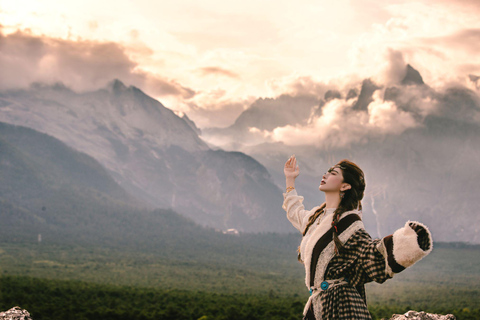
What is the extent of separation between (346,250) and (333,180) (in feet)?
2.94

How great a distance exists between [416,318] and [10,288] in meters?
41.9

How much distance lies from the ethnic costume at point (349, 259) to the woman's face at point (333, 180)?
11.9 inches

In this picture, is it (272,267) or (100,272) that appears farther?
(272,267)

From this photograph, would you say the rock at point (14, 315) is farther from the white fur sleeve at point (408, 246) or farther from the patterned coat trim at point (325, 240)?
the white fur sleeve at point (408, 246)

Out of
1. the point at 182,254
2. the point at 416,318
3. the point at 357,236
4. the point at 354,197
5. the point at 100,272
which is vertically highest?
the point at 182,254

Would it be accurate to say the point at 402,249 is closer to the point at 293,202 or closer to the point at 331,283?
the point at 331,283

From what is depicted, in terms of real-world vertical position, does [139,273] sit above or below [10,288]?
above

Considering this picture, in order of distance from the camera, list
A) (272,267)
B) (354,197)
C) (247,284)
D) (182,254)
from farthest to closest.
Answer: (182,254), (272,267), (247,284), (354,197)

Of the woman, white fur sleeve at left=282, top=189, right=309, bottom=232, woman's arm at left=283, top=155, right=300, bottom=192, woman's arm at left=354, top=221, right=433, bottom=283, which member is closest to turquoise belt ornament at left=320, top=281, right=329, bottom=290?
the woman

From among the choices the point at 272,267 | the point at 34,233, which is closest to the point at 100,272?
the point at 272,267

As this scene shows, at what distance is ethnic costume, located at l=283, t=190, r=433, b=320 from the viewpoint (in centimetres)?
A: 604

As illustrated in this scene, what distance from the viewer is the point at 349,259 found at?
6.67m

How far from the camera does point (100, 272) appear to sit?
107938 mm

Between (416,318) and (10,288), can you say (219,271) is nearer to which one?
(10,288)
